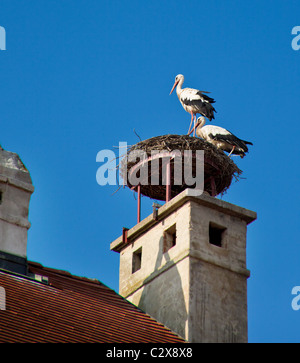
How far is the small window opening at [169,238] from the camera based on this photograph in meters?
22.1

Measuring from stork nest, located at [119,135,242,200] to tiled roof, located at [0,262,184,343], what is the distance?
371 cm

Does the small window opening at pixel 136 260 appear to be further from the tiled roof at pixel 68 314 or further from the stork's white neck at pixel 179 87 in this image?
the stork's white neck at pixel 179 87

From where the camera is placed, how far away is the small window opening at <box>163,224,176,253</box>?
22062mm

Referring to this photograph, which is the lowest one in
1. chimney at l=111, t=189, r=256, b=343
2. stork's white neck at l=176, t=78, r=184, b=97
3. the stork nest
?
chimney at l=111, t=189, r=256, b=343

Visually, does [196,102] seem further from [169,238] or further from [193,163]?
[169,238]

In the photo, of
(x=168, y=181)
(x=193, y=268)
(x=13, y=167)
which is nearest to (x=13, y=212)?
(x=13, y=167)

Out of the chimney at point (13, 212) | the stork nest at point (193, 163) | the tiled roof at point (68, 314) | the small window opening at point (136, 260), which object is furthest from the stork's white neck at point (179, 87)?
the chimney at point (13, 212)

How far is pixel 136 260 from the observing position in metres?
23.1

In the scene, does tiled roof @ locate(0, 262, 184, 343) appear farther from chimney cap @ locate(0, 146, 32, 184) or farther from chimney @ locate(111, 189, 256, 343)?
chimney cap @ locate(0, 146, 32, 184)

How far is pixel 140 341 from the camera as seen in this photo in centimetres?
1883

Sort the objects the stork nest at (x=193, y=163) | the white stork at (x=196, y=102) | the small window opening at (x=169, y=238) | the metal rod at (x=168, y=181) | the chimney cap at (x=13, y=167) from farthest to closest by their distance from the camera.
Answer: the white stork at (x=196, y=102) → the stork nest at (x=193, y=163) → the metal rod at (x=168, y=181) → the small window opening at (x=169, y=238) → the chimney cap at (x=13, y=167)

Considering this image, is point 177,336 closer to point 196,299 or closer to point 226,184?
point 196,299

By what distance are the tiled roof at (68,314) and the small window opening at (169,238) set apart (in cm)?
143

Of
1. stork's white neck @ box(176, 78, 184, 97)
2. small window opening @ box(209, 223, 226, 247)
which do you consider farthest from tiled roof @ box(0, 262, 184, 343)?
stork's white neck @ box(176, 78, 184, 97)
